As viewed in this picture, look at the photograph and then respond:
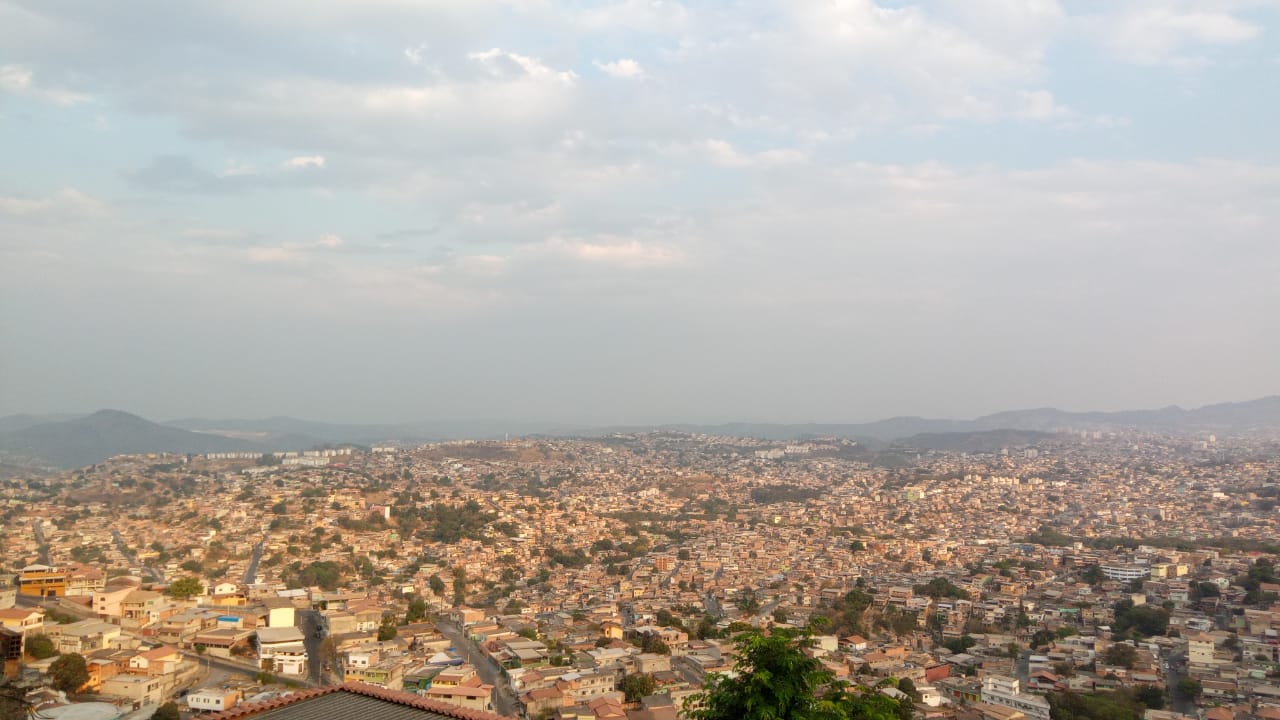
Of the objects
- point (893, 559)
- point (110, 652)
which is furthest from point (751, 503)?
point (110, 652)

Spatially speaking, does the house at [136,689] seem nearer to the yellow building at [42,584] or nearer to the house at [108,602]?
the house at [108,602]

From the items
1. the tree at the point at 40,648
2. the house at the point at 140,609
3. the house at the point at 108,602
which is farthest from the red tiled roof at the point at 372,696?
the house at the point at 108,602

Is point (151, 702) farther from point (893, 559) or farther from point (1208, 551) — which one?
point (1208, 551)

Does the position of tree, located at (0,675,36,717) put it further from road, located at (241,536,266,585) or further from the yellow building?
road, located at (241,536,266,585)

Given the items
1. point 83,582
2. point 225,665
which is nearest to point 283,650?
point 225,665

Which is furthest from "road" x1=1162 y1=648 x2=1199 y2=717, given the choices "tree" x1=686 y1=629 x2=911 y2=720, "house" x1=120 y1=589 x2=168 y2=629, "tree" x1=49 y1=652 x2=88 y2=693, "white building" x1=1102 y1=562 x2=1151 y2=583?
"house" x1=120 y1=589 x2=168 y2=629

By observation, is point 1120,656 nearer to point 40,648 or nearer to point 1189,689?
point 1189,689
